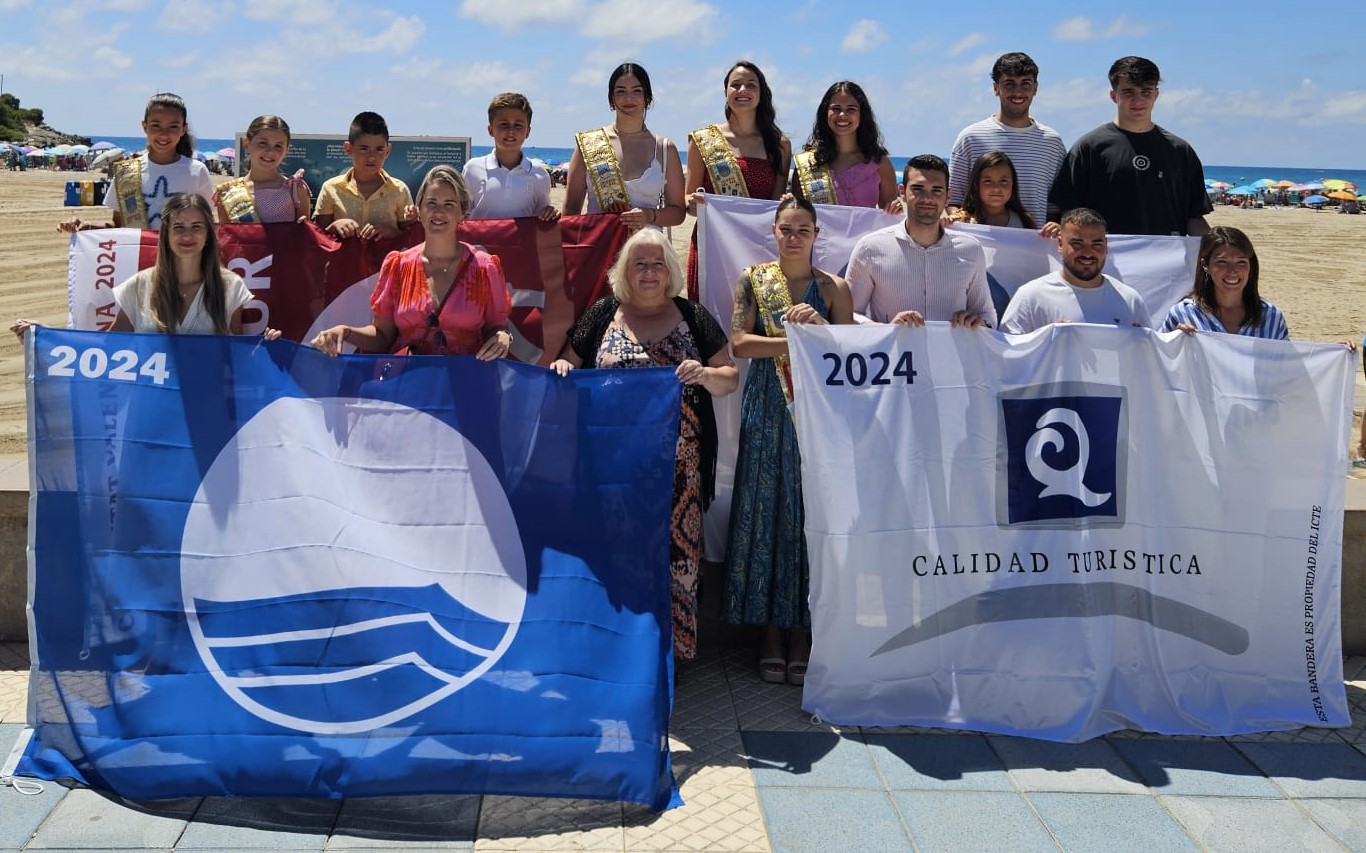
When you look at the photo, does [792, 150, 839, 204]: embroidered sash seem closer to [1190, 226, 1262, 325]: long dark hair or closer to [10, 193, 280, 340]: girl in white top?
[1190, 226, 1262, 325]: long dark hair

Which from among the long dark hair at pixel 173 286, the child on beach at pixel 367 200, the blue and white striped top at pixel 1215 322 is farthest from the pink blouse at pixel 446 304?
the blue and white striped top at pixel 1215 322

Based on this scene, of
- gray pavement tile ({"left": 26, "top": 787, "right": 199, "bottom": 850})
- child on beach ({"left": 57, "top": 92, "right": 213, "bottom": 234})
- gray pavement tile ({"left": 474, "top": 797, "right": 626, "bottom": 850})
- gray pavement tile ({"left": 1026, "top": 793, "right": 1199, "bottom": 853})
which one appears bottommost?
gray pavement tile ({"left": 1026, "top": 793, "right": 1199, "bottom": 853})

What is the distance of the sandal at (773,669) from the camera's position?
4.87 metres

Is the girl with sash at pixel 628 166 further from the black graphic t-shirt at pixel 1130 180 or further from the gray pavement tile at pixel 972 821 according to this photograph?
the gray pavement tile at pixel 972 821

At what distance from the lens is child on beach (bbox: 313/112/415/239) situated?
5.41m

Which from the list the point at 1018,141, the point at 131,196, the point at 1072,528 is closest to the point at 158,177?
the point at 131,196

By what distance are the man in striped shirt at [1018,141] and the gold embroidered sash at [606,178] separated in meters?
1.64

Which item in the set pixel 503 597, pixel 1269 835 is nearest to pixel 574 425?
pixel 503 597

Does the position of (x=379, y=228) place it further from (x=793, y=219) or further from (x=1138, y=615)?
(x=1138, y=615)

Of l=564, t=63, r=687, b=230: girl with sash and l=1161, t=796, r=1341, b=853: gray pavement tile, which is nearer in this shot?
l=1161, t=796, r=1341, b=853: gray pavement tile

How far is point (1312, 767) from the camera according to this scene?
4250 mm

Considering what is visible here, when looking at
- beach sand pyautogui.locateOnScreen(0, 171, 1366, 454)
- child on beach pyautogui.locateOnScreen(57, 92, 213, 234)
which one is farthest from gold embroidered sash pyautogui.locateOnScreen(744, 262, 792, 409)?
beach sand pyautogui.locateOnScreen(0, 171, 1366, 454)

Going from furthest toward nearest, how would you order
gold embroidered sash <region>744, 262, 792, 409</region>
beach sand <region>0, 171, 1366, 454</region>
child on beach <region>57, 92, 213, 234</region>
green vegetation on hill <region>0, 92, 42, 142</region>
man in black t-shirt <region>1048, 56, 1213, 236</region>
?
green vegetation on hill <region>0, 92, 42, 142</region>
beach sand <region>0, 171, 1366, 454</region>
man in black t-shirt <region>1048, 56, 1213, 236</region>
child on beach <region>57, 92, 213, 234</region>
gold embroidered sash <region>744, 262, 792, 409</region>

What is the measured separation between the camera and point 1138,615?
460 centimetres
